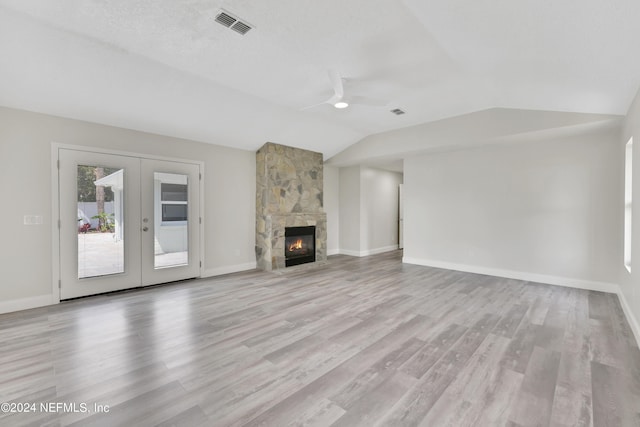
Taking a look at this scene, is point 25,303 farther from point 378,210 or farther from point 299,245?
point 378,210

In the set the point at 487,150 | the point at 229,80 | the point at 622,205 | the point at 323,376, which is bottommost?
the point at 323,376

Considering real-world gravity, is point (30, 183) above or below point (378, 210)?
above

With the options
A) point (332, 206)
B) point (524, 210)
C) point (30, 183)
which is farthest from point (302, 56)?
point (332, 206)

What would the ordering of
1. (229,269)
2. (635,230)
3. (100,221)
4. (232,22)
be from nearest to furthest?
(232,22), (635,230), (100,221), (229,269)

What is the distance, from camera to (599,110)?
380 centimetres

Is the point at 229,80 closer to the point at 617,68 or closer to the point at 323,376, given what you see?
the point at 323,376

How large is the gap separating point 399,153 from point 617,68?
3.75m

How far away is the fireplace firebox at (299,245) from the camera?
6.41 meters

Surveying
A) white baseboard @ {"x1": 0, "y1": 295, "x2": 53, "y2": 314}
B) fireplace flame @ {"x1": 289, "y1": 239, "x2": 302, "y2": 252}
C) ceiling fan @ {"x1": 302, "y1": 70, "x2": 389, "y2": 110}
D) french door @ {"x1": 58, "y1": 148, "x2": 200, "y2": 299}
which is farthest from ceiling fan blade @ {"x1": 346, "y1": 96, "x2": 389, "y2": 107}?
white baseboard @ {"x1": 0, "y1": 295, "x2": 53, "y2": 314}

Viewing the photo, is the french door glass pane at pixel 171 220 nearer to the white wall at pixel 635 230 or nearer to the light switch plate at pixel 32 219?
the light switch plate at pixel 32 219

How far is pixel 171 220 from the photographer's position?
16.6 feet

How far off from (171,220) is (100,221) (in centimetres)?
102

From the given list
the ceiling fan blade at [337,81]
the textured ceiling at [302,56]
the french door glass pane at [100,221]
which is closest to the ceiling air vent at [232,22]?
the textured ceiling at [302,56]

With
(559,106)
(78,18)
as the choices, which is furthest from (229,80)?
(559,106)
